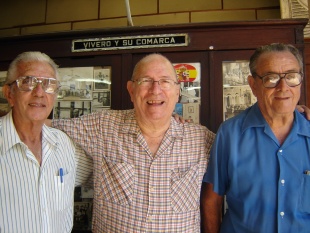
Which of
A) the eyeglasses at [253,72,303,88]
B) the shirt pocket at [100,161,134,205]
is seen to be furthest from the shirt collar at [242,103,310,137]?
the shirt pocket at [100,161,134,205]

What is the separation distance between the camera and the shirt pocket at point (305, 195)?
1.28 m

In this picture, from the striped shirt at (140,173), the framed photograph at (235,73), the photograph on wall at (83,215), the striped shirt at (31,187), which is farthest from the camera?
the photograph on wall at (83,215)

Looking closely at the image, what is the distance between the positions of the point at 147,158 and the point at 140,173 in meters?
0.10

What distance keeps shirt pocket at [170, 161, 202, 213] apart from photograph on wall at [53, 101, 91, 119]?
1.09 meters

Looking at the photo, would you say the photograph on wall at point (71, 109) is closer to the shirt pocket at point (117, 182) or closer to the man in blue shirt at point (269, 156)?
the shirt pocket at point (117, 182)

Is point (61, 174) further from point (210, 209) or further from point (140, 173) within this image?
point (210, 209)

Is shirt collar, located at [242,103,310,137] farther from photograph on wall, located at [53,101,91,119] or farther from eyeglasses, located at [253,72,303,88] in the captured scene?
photograph on wall, located at [53,101,91,119]

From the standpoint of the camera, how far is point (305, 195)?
129cm

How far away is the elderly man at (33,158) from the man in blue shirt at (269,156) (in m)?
0.93

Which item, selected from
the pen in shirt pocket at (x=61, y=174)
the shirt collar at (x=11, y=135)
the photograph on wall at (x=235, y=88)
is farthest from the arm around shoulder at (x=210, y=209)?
the shirt collar at (x=11, y=135)

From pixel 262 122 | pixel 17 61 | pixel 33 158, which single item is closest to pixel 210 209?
pixel 262 122

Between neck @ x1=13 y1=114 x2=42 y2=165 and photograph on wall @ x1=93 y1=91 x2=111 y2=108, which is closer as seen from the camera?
neck @ x1=13 y1=114 x2=42 y2=165

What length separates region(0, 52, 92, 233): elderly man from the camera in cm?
121

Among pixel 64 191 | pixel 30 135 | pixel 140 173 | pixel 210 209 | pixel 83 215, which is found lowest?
pixel 83 215
